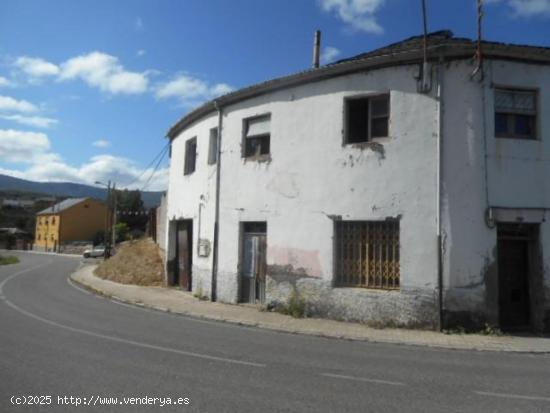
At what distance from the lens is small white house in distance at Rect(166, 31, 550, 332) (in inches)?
480

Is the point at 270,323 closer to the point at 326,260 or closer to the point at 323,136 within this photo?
the point at 326,260

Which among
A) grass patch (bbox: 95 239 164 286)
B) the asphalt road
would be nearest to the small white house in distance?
the asphalt road

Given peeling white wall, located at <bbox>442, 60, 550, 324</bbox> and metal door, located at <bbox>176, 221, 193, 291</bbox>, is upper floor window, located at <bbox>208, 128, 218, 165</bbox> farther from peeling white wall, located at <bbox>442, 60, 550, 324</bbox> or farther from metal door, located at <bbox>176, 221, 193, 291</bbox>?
peeling white wall, located at <bbox>442, 60, 550, 324</bbox>

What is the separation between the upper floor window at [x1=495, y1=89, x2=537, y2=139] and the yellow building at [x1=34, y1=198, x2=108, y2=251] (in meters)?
72.1

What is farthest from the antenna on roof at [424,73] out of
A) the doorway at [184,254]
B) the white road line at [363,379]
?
the doorway at [184,254]

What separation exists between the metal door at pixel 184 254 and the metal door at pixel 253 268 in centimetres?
395

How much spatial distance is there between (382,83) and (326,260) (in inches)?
185

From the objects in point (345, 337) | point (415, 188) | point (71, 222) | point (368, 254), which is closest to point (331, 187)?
point (368, 254)

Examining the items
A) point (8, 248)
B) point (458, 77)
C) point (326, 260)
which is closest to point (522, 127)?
point (458, 77)

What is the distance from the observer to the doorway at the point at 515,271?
12.5 m

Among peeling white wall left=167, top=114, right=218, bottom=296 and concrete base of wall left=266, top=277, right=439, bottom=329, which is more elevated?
peeling white wall left=167, top=114, right=218, bottom=296

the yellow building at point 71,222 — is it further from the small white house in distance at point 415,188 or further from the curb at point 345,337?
the small white house in distance at point 415,188

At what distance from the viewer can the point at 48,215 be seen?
271 feet

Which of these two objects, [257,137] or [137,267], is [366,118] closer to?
[257,137]
